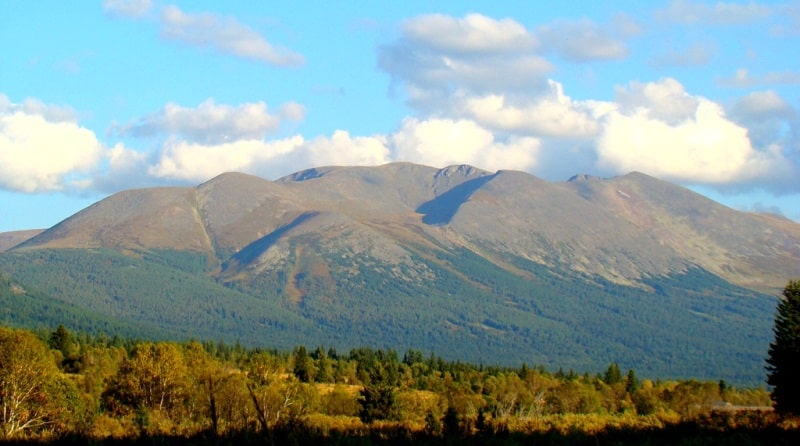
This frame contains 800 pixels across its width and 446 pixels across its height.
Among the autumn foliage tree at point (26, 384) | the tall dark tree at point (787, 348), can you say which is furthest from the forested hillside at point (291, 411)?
the tall dark tree at point (787, 348)

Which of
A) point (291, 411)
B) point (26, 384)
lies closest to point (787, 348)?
point (26, 384)

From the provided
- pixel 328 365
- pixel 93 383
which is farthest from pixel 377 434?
pixel 328 365

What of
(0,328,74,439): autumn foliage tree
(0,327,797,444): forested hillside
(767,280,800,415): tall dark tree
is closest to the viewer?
(0,327,797,444): forested hillside

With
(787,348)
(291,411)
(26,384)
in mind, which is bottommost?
(26,384)

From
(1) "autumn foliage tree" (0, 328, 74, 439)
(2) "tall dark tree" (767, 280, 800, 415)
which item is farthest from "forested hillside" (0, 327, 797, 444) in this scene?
(2) "tall dark tree" (767, 280, 800, 415)

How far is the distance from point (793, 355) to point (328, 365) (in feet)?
354

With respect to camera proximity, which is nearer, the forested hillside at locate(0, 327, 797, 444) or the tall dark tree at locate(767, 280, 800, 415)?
the forested hillside at locate(0, 327, 797, 444)

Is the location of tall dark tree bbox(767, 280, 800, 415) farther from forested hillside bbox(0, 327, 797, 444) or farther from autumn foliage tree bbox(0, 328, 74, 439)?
autumn foliage tree bbox(0, 328, 74, 439)

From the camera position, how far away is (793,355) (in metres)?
74.4

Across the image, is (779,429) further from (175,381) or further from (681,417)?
(175,381)

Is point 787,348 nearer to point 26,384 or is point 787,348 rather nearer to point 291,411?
point 26,384

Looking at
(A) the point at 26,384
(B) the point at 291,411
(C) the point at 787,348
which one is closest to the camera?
(B) the point at 291,411

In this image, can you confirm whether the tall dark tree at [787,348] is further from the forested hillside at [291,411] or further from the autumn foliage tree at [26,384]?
the autumn foliage tree at [26,384]

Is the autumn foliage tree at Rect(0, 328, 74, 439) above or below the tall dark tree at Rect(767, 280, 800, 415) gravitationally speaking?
below
